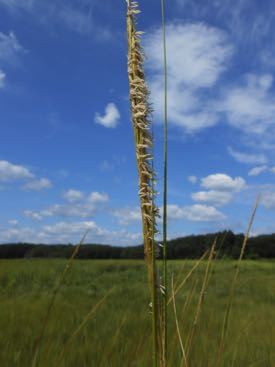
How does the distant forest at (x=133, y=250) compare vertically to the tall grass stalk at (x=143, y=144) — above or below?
above

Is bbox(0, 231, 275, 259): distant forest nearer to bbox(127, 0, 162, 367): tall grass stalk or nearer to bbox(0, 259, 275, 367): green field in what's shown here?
bbox(0, 259, 275, 367): green field

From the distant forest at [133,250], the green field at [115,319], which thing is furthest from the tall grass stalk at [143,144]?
the distant forest at [133,250]

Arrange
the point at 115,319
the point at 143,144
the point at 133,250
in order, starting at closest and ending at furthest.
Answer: the point at 143,144
the point at 115,319
the point at 133,250

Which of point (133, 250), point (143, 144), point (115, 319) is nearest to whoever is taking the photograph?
point (143, 144)

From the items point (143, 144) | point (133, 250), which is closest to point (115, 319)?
point (143, 144)

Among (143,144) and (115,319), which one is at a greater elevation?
(143,144)

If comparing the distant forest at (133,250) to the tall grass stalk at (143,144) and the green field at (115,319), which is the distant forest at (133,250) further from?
the tall grass stalk at (143,144)

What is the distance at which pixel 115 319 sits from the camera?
5.75 meters

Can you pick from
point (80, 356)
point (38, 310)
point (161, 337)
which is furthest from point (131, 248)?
point (161, 337)

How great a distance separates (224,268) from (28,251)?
7.71 metres

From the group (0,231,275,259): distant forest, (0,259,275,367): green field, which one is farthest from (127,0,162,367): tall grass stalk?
(0,231,275,259): distant forest

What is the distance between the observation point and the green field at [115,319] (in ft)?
11.5

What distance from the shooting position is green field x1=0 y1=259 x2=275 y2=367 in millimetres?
3490

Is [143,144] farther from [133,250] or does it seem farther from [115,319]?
[133,250]
